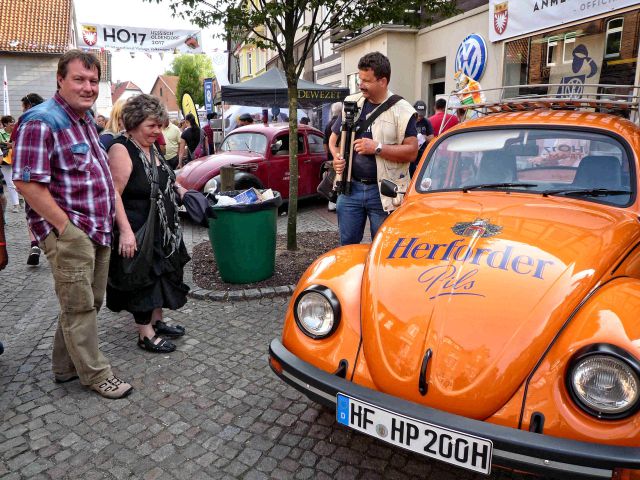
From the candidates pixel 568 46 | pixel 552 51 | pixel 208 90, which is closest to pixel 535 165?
pixel 568 46

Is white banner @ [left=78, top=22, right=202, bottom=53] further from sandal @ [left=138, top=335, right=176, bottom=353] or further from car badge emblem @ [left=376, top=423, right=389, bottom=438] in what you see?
car badge emblem @ [left=376, top=423, right=389, bottom=438]

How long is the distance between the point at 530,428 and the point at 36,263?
6.46m

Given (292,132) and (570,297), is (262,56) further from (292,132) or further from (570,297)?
(570,297)

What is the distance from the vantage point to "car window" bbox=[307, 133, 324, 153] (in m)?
10.0

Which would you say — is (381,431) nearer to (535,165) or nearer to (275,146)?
(535,165)

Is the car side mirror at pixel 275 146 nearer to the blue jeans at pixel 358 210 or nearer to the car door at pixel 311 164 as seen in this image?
the car door at pixel 311 164

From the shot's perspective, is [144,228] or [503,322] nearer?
[503,322]

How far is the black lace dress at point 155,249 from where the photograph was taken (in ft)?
11.1

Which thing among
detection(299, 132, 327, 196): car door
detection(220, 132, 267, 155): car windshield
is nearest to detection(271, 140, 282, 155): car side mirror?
detection(220, 132, 267, 155): car windshield

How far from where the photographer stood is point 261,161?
29.7ft

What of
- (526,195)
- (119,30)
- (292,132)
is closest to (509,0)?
(292,132)

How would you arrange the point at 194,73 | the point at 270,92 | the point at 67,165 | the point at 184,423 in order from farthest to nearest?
1. the point at 194,73
2. the point at 270,92
3. the point at 184,423
4. the point at 67,165

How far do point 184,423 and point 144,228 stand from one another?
1.41m

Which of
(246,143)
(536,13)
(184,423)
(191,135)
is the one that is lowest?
(184,423)
